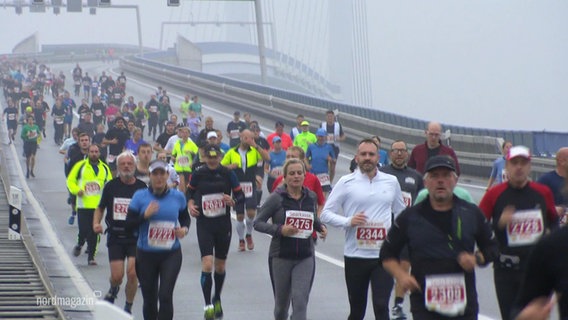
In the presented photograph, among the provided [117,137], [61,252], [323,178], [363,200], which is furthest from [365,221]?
[117,137]

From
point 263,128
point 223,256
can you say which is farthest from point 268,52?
point 223,256

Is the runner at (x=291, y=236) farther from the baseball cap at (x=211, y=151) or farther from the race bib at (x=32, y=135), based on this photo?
the race bib at (x=32, y=135)

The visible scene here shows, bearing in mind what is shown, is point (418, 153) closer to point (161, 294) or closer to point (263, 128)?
point (161, 294)

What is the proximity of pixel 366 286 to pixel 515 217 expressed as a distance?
1.49 m

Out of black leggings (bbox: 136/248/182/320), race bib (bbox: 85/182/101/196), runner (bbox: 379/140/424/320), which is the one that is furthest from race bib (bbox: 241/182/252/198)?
black leggings (bbox: 136/248/182/320)

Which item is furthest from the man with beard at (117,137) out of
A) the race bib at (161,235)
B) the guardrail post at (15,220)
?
the race bib at (161,235)

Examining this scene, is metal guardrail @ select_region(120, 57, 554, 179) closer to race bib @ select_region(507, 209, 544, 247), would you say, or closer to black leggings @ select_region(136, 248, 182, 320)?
black leggings @ select_region(136, 248, 182, 320)

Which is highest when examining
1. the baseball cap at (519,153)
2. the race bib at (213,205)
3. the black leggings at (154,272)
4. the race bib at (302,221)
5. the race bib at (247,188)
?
the baseball cap at (519,153)

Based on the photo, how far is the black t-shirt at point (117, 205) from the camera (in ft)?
40.8

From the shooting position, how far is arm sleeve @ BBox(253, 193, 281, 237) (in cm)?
1098

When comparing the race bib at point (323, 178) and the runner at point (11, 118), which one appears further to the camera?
the runner at point (11, 118)

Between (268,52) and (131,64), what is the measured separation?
64.9ft

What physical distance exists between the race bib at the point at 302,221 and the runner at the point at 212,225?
6.76ft

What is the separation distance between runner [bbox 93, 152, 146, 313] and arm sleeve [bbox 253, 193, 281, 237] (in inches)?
65.8
